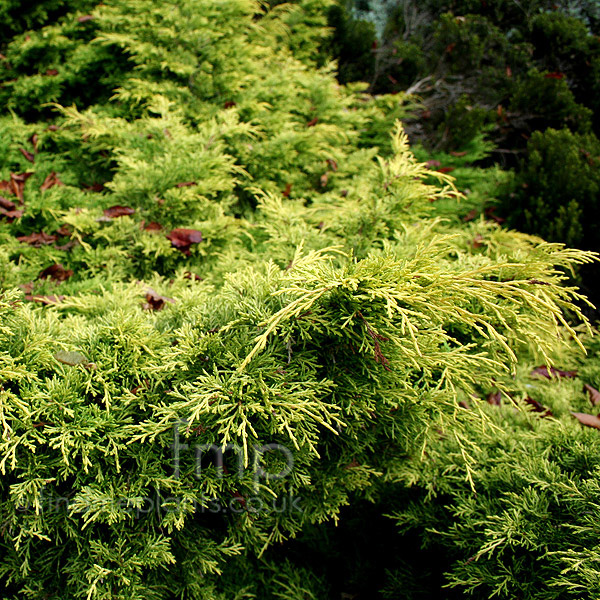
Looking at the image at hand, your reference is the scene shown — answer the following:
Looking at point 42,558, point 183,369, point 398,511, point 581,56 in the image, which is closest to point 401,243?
point 183,369

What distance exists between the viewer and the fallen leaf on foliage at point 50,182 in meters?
2.94

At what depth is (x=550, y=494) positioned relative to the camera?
171cm

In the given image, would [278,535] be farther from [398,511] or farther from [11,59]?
[11,59]

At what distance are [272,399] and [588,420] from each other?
173cm

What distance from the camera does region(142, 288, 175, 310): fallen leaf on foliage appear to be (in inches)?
84.4

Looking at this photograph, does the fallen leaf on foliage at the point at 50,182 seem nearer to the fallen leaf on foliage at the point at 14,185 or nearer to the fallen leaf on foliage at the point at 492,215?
the fallen leaf on foliage at the point at 14,185

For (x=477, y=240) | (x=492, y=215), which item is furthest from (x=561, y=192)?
(x=477, y=240)

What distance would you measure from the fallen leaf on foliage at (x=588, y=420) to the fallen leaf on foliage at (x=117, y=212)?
9.11 ft

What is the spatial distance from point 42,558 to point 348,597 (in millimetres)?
1504

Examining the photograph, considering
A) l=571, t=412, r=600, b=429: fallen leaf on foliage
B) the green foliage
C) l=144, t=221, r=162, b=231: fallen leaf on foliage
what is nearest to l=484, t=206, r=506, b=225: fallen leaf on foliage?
the green foliage

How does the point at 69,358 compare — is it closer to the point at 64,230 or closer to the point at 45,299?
the point at 45,299

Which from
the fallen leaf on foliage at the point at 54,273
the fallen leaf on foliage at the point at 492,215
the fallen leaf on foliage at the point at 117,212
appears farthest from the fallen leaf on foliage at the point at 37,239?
the fallen leaf on foliage at the point at 492,215

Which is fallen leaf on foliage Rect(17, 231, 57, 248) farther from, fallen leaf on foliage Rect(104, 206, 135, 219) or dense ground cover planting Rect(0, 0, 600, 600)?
fallen leaf on foliage Rect(104, 206, 135, 219)

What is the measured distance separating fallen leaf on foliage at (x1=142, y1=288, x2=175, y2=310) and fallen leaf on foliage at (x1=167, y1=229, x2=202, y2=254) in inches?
19.2
